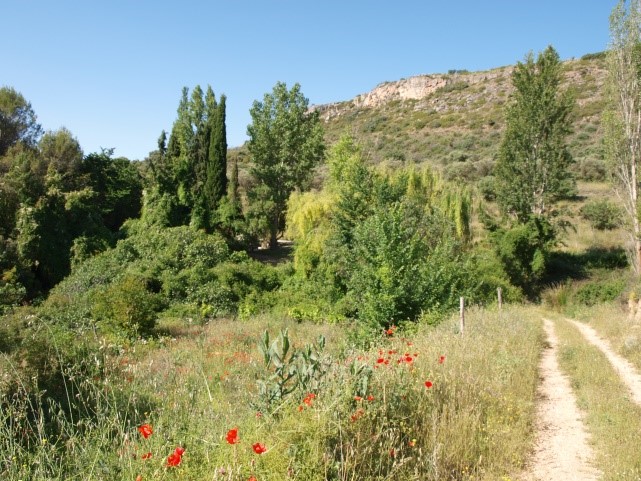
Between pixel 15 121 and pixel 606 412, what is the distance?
3139 centimetres

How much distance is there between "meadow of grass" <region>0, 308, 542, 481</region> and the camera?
306 centimetres

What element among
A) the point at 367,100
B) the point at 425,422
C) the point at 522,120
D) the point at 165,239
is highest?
the point at 367,100

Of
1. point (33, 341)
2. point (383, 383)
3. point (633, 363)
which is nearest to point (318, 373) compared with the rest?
point (383, 383)

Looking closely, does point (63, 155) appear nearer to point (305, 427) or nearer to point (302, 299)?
point (302, 299)

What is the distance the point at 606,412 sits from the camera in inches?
239

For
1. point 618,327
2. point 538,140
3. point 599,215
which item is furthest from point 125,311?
point 599,215

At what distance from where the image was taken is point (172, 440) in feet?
11.1

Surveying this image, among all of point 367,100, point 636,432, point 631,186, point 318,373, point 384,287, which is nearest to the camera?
point 318,373

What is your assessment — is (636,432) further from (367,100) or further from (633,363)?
(367,100)

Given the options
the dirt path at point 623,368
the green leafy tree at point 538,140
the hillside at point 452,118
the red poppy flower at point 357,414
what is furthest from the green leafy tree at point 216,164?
the red poppy flower at point 357,414

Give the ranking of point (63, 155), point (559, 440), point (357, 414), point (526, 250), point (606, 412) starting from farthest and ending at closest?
point (63, 155) → point (526, 250) → point (606, 412) → point (559, 440) → point (357, 414)

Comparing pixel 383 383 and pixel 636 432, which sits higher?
pixel 383 383

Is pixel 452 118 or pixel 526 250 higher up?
pixel 452 118

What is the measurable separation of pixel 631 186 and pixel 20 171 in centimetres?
2850
